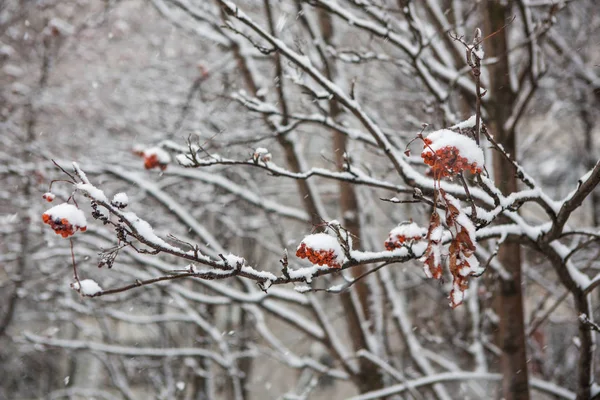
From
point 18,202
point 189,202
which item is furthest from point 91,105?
point 18,202

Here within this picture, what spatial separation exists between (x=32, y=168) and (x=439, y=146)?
4.02 m

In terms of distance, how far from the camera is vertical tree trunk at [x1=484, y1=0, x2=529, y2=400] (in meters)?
3.52

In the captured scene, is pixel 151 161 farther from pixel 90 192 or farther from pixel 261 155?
pixel 90 192

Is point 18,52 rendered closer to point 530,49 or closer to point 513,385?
point 530,49

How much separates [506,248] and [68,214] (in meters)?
3.28

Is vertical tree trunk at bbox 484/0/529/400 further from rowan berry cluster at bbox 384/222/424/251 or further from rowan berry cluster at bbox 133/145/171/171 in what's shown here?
rowan berry cluster at bbox 133/145/171/171

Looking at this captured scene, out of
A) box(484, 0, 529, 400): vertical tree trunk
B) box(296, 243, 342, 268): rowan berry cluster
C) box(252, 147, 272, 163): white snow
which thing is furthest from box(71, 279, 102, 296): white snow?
box(484, 0, 529, 400): vertical tree trunk

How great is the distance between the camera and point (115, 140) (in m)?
9.27

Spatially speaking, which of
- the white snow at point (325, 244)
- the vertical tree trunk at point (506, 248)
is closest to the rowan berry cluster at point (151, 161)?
the white snow at point (325, 244)

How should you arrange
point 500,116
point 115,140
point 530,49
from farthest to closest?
point 115,140
point 500,116
point 530,49

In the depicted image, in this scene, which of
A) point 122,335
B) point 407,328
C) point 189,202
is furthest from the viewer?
point 122,335

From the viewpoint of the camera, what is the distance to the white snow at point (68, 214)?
59.2 inches

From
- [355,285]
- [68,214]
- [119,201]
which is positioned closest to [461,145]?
[119,201]

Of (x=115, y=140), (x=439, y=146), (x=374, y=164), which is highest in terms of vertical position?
(x=115, y=140)
